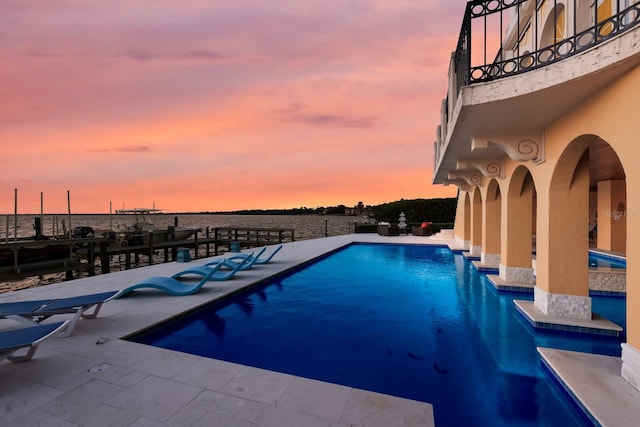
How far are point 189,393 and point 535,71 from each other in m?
6.12

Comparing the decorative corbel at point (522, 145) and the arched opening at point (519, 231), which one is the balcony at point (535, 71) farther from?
the arched opening at point (519, 231)

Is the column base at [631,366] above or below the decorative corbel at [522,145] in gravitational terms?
below

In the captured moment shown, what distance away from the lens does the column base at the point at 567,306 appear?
5.80 metres

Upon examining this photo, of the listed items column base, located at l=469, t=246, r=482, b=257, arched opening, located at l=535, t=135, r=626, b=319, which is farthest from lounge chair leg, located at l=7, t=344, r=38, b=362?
column base, located at l=469, t=246, r=482, b=257

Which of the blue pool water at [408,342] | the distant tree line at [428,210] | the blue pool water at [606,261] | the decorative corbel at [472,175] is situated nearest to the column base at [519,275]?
the blue pool water at [408,342]

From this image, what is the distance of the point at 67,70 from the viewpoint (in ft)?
33.8

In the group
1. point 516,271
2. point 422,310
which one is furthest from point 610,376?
point 516,271

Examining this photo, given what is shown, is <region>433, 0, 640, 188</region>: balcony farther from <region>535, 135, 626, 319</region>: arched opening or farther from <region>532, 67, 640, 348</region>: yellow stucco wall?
<region>535, 135, 626, 319</region>: arched opening

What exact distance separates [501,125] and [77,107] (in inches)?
Result: 623

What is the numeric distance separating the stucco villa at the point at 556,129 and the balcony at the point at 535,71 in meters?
0.02

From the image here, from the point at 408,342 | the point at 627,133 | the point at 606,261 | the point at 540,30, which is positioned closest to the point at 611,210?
the point at 606,261

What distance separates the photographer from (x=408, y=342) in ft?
18.0

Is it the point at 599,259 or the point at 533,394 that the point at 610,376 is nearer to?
the point at 533,394

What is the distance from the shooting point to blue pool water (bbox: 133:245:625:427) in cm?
376
